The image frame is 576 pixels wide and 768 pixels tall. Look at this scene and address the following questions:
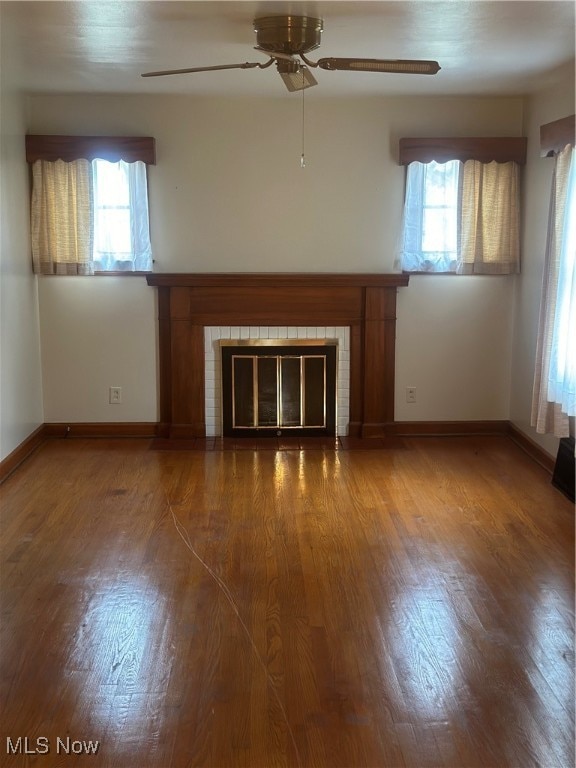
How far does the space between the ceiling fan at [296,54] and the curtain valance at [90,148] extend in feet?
5.92

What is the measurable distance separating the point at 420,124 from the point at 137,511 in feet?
10.9

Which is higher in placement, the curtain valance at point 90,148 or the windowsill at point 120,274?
the curtain valance at point 90,148

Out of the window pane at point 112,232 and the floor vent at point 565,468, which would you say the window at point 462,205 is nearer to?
the floor vent at point 565,468

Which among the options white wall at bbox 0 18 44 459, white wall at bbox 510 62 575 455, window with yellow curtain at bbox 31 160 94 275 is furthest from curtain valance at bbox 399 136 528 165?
white wall at bbox 0 18 44 459

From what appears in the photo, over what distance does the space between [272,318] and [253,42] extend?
7.13 ft

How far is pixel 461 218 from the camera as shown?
5.84 meters

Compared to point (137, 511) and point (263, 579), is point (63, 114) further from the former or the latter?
point (263, 579)

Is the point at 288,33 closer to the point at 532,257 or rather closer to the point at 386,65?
the point at 386,65

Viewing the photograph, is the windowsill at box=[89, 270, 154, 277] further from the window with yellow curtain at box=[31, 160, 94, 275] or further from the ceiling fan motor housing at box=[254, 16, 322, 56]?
the ceiling fan motor housing at box=[254, 16, 322, 56]

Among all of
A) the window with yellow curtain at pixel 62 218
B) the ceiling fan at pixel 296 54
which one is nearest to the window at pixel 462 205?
the ceiling fan at pixel 296 54

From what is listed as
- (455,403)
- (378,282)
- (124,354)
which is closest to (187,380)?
(124,354)

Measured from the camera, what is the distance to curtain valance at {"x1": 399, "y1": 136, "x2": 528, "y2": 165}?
5742 mm

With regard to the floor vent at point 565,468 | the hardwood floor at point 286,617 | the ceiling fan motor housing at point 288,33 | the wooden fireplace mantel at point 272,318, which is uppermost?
the ceiling fan motor housing at point 288,33

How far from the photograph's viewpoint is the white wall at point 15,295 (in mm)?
5121
